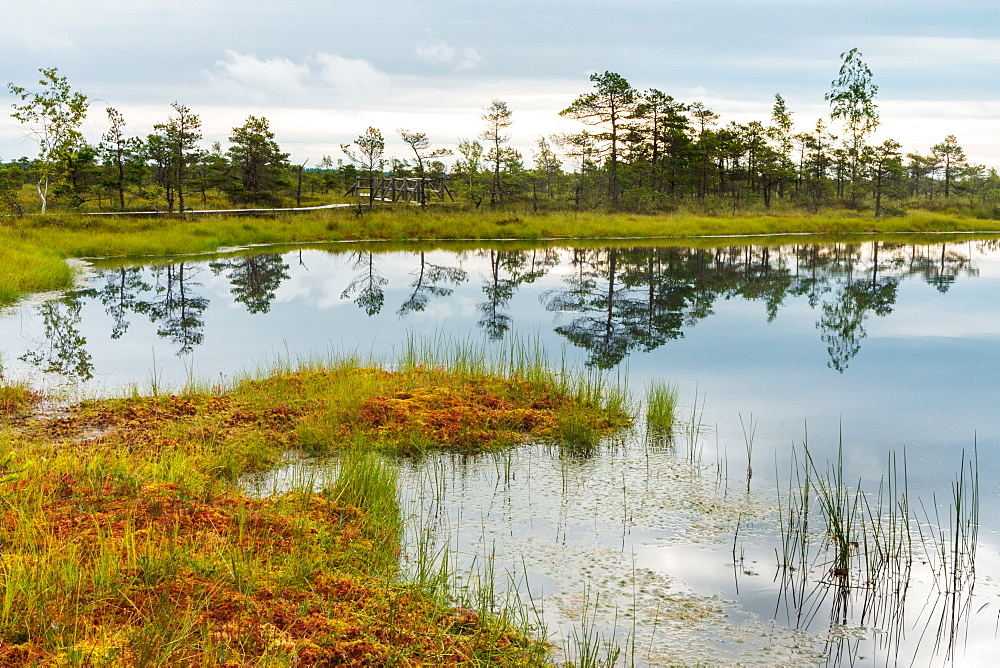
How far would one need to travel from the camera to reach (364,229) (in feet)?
114

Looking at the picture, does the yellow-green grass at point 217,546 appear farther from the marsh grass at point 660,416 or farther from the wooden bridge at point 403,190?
the wooden bridge at point 403,190

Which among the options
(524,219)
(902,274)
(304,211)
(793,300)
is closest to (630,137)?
(524,219)

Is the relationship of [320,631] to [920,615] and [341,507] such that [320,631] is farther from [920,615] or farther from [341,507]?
[920,615]

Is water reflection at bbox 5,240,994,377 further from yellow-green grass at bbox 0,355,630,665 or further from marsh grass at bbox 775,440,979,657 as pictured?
marsh grass at bbox 775,440,979,657

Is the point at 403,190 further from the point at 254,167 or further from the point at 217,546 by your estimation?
the point at 217,546

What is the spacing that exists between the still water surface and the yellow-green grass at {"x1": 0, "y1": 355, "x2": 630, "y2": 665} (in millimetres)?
514

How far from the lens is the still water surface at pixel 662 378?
4859mm

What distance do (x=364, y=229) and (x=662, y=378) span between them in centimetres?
2565

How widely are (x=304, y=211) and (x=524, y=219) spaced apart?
10591 millimetres

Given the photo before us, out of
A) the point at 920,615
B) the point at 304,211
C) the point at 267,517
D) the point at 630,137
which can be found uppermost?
the point at 630,137

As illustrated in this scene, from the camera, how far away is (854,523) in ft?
19.7

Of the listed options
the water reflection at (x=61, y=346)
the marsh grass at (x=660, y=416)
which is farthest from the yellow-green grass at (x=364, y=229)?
the marsh grass at (x=660, y=416)

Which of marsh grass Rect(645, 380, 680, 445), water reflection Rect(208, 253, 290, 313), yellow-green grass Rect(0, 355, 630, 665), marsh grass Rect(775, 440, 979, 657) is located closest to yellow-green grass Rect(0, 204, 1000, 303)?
water reflection Rect(208, 253, 290, 313)

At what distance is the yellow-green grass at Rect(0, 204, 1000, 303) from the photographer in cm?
2191
